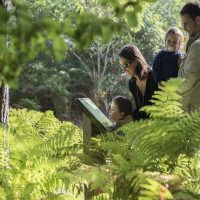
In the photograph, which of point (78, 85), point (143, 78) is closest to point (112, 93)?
point (78, 85)

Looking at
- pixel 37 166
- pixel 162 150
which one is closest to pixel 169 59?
pixel 37 166

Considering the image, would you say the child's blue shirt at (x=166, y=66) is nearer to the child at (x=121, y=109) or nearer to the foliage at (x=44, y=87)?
the child at (x=121, y=109)

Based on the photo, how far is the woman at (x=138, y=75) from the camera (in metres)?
3.88

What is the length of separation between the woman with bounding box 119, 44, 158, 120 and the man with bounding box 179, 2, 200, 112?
389 mm

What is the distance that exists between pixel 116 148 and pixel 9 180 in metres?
0.91

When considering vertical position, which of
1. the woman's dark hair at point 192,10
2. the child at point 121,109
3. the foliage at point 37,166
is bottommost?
the foliage at point 37,166

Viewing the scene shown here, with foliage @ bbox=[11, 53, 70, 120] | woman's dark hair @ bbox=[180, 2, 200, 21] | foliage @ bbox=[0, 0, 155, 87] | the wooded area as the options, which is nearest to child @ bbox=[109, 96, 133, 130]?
the wooded area

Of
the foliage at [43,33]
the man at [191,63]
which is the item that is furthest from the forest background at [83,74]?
the foliage at [43,33]

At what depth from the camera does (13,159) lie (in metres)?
3.46

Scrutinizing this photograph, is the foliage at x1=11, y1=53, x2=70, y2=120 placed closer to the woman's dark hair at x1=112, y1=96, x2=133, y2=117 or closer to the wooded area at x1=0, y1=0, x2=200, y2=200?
the wooded area at x1=0, y1=0, x2=200, y2=200

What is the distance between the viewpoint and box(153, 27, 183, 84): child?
4.16m

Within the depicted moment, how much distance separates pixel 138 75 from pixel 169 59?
1.05ft

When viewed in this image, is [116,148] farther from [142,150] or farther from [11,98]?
[11,98]

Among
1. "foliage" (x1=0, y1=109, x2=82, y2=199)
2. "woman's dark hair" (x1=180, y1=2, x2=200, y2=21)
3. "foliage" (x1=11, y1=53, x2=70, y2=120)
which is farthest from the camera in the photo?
Answer: "foliage" (x1=11, y1=53, x2=70, y2=120)
